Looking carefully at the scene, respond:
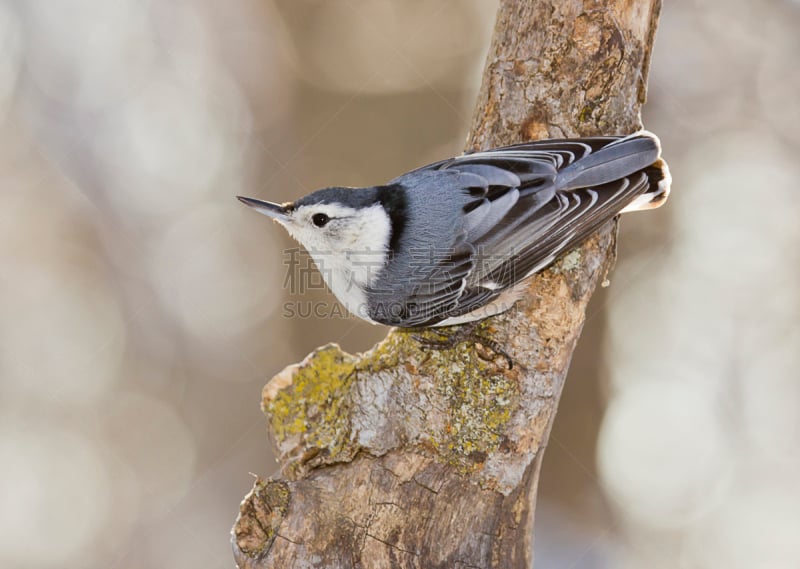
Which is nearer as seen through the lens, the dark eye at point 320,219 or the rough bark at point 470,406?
the rough bark at point 470,406

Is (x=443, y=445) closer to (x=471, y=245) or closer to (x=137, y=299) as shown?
(x=471, y=245)

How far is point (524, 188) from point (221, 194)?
8.93 ft

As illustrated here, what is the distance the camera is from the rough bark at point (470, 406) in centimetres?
217

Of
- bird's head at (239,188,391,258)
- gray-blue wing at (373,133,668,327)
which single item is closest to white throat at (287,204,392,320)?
bird's head at (239,188,391,258)

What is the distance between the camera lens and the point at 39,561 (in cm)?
418

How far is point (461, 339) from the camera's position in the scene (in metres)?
2.43

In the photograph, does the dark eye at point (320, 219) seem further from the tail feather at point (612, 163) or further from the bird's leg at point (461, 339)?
the tail feather at point (612, 163)

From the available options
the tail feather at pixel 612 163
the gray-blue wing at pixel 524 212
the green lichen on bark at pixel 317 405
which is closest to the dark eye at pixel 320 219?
the gray-blue wing at pixel 524 212

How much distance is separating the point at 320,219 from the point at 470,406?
0.80 meters

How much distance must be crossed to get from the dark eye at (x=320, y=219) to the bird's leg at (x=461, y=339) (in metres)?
0.49

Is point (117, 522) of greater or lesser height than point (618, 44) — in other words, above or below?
below

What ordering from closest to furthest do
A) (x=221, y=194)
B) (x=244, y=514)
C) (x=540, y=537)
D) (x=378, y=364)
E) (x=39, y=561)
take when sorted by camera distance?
(x=244, y=514)
(x=378, y=364)
(x=540, y=537)
(x=39, y=561)
(x=221, y=194)

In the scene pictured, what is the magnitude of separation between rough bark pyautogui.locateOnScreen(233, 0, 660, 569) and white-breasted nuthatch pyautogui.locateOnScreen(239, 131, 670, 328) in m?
0.15

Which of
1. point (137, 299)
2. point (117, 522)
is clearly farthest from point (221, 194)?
point (117, 522)
